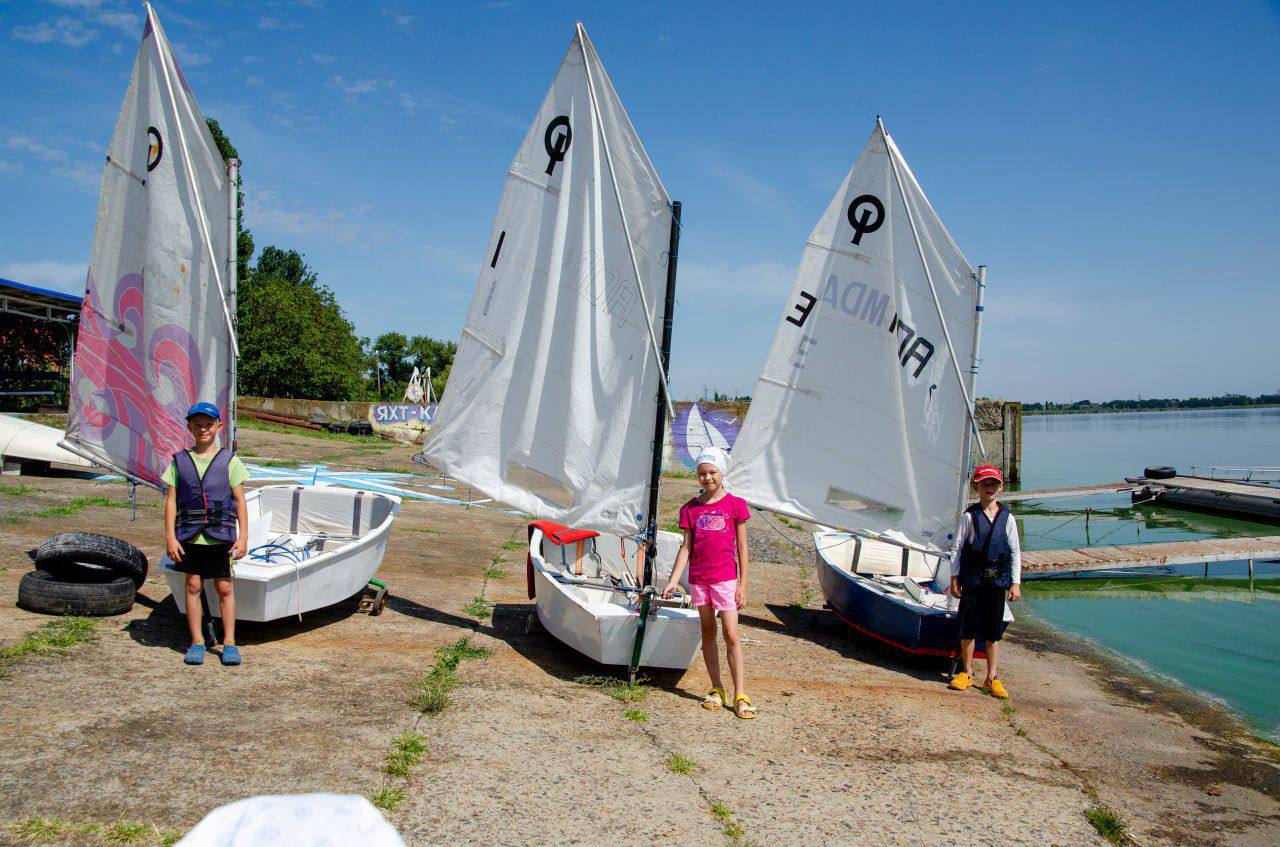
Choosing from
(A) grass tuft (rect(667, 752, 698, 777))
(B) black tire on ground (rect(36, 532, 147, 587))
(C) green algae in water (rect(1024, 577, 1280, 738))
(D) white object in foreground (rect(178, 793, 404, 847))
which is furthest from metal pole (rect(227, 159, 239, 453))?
(C) green algae in water (rect(1024, 577, 1280, 738))

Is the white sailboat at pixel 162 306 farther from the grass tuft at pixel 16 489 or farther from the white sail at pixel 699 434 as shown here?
the white sail at pixel 699 434

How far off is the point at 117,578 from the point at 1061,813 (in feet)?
23.5

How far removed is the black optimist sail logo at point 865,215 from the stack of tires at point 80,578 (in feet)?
24.9

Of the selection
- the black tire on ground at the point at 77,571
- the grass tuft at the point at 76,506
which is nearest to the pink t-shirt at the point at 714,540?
the black tire on ground at the point at 77,571

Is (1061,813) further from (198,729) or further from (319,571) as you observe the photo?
(319,571)

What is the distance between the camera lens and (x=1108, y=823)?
4.38m

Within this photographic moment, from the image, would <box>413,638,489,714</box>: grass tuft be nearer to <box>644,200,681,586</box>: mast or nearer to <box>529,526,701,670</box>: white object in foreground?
<box>529,526,701,670</box>: white object in foreground

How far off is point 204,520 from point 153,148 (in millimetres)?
3670

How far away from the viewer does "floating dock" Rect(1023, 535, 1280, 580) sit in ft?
45.4

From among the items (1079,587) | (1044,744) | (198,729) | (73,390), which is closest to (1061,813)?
(1044,744)

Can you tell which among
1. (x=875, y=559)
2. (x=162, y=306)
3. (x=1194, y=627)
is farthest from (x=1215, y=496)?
(x=162, y=306)

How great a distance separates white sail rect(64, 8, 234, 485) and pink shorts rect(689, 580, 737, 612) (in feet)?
14.3

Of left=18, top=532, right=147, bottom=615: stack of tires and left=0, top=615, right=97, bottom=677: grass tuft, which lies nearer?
left=0, top=615, right=97, bottom=677: grass tuft

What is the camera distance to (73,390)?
7.58 meters
